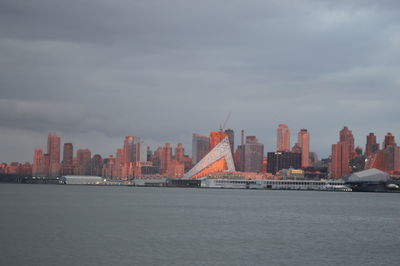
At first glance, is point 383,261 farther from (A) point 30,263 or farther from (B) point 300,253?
(A) point 30,263

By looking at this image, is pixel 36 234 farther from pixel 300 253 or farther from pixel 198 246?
pixel 300 253

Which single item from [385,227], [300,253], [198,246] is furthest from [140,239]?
[385,227]

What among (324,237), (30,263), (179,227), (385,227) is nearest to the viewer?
(30,263)

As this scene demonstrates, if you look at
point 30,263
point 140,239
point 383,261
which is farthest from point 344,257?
point 30,263

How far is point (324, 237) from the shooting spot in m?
51.9

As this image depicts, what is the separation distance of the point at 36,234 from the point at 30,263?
14.2 metres

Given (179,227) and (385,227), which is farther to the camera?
(385,227)

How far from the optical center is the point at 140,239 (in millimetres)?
47594

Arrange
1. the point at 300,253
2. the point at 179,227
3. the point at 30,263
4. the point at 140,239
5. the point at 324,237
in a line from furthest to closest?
the point at 179,227
the point at 324,237
the point at 140,239
the point at 300,253
the point at 30,263

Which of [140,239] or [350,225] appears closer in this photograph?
[140,239]

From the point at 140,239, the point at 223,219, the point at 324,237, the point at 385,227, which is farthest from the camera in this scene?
the point at 223,219

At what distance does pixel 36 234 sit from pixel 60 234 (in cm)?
195

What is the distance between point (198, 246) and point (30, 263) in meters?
13.4

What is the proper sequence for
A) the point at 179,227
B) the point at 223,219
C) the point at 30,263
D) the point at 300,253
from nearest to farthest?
the point at 30,263
the point at 300,253
the point at 179,227
the point at 223,219
